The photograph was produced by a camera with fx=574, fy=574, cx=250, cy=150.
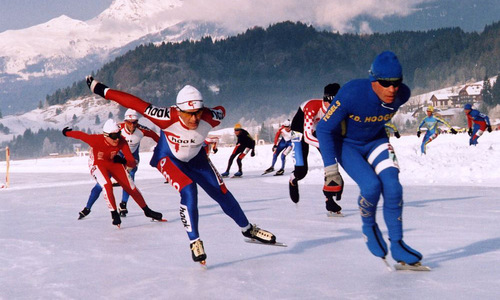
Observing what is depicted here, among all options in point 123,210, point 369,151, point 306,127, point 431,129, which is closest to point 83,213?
point 123,210

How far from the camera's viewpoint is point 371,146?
15.2ft

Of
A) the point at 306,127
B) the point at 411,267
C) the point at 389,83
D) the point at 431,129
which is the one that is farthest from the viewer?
the point at 431,129

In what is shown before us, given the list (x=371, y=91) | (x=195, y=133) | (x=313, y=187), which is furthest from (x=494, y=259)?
(x=313, y=187)

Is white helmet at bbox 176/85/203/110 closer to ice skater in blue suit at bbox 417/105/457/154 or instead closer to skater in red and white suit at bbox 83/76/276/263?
skater in red and white suit at bbox 83/76/276/263

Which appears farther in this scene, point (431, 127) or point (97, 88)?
point (431, 127)

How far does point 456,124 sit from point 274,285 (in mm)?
176611

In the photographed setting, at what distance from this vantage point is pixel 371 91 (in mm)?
4383

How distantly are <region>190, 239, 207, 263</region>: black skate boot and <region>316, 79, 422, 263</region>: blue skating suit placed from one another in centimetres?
132

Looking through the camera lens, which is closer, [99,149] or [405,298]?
[405,298]

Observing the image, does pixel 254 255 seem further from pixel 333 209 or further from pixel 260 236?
pixel 333 209

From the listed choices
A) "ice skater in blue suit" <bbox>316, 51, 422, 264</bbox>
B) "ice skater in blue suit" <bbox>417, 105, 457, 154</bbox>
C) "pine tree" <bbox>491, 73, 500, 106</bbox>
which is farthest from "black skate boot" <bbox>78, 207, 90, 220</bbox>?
"pine tree" <bbox>491, 73, 500, 106</bbox>

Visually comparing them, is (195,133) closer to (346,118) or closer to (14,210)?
(346,118)

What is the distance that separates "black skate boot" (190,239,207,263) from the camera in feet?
15.9

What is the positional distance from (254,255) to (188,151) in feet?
3.77
